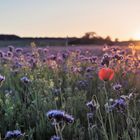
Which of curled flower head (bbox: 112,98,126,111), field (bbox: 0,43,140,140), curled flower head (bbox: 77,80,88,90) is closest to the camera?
field (bbox: 0,43,140,140)

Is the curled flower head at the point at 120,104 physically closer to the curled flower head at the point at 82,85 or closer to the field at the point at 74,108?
the field at the point at 74,108

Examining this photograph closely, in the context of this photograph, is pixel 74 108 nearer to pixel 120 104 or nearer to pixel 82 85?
pixel 120 104

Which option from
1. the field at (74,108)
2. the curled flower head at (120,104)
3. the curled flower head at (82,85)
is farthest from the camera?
A: the curled flower head at (82,85)

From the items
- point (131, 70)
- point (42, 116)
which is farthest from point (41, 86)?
point (131, 70)

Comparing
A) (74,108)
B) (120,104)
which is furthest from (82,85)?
(120,104)

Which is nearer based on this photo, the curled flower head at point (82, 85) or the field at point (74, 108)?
the field at point (74, 108)

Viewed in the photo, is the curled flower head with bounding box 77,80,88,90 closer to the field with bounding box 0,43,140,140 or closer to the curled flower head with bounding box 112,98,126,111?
the field with bounding box 0,43,140,140

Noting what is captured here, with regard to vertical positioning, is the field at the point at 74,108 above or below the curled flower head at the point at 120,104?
below

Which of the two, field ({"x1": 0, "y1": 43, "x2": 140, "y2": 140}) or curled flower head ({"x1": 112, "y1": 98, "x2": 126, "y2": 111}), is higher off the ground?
curled flower head ({"x1": 112, "y1": 98, "x2": 126, "y2": 111})

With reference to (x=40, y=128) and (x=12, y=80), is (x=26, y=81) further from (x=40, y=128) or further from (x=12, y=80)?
(x=12, y=80)

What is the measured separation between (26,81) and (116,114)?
1.03 meters

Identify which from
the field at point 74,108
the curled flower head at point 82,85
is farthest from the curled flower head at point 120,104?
the curled flower head at point 82,85

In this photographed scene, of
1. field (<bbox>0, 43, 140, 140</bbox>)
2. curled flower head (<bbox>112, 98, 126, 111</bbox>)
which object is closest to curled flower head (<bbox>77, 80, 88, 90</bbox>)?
field (<bbox>0, 43, 140, 140</bbox>)

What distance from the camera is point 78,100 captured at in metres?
4.83
